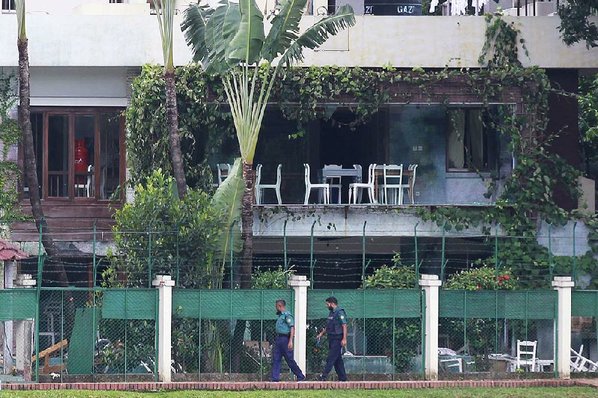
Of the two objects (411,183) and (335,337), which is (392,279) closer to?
(335,337)

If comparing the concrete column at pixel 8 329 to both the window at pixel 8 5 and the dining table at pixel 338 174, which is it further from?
the window at pixel 8 5

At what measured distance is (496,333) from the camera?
28734mm

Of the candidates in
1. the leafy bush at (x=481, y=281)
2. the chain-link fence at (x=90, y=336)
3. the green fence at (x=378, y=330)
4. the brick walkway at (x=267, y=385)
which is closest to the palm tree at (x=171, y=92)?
the chain-link fence at (x=90, y=336)

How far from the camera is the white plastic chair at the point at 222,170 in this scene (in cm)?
3196

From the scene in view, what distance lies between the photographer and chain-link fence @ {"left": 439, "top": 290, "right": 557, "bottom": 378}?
92.4 ft

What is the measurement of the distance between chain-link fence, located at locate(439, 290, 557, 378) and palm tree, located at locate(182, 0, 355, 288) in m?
4.21

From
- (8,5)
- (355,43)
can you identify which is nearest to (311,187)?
(355,43)

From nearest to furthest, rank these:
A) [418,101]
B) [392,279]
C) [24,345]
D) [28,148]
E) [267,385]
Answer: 1. [267,385]
2. [24,345]
3. [392,279]
4. [28,148]
5. [418,101]

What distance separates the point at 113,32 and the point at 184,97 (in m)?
2.31

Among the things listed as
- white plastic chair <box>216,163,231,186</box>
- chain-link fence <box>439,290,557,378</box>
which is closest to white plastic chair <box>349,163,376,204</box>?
white plastic chair <box>216,163,231,186</box>

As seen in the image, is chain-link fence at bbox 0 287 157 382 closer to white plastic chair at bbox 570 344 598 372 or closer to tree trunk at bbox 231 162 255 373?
tree trunk at bbox 231 162 255 373

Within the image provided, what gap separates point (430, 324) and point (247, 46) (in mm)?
6635

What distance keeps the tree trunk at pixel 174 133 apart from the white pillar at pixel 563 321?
26.0ft

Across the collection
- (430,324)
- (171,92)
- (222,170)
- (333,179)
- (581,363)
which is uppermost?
(171,92)
